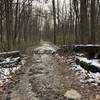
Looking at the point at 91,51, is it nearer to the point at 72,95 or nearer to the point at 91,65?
the point at 91,65

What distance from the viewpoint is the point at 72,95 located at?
5836 mm

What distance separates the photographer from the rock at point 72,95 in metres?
5.64

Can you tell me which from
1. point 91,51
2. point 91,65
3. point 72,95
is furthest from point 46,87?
point 91,51

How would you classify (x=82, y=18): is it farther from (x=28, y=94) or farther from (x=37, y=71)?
(x=28, y=94)

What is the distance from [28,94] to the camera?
599 cm

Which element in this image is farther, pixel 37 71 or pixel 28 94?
pixel 37 71

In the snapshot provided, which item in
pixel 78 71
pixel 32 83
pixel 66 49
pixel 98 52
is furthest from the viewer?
pixel 66 49

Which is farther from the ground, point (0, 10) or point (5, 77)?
point (0, 10)

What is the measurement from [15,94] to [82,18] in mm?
11314

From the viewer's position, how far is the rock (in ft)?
18.5

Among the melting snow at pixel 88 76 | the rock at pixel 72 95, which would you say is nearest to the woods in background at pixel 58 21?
the melting snow at pixel 88 76

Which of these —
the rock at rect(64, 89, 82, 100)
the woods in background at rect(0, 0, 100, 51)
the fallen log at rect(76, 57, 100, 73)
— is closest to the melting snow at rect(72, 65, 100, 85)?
the fallen log at rect(76, 57, 100, 73)

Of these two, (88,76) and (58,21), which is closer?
(88,76)

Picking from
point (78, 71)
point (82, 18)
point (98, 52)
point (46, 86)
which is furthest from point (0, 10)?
point (46, 86)
